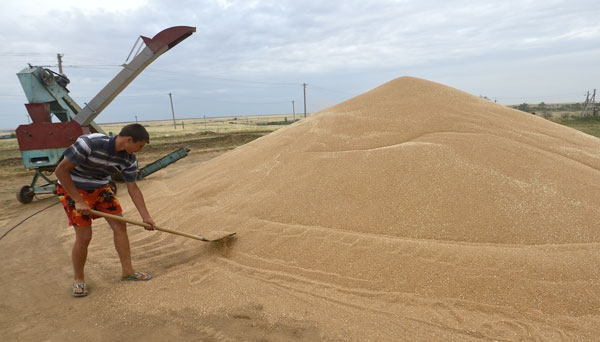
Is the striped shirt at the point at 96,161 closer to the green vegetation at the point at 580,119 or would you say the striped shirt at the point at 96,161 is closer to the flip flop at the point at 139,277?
the flip flop at the point at 139,277

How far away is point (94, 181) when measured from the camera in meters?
2.29

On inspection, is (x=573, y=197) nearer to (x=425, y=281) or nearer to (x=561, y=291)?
(x=561, y=291)

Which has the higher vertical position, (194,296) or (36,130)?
(36,130)

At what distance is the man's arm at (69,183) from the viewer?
2.05m

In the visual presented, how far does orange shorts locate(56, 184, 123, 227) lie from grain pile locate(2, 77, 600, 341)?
1.76 feet

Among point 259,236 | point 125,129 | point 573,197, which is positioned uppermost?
point 125,129

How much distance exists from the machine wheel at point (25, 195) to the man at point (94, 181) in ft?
13.2

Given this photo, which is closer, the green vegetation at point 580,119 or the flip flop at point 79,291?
the flip flop at point 79,291

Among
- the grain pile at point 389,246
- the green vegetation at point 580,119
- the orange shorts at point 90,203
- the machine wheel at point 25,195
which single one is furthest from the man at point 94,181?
the green vegetation at point 580,119

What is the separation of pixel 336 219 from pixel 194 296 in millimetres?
1221

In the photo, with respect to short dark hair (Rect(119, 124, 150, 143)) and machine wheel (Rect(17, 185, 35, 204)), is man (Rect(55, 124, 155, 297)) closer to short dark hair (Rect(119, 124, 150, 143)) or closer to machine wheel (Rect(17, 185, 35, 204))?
short dark hair (Rect(119, 124, 150, 143))

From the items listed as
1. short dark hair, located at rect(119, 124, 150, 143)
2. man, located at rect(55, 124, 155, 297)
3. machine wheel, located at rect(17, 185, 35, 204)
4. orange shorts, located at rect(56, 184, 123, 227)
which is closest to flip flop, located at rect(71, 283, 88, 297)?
man, located at rect(55, 124, 155, 297)

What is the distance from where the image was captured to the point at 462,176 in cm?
283

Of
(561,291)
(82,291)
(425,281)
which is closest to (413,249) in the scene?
(425,281)
